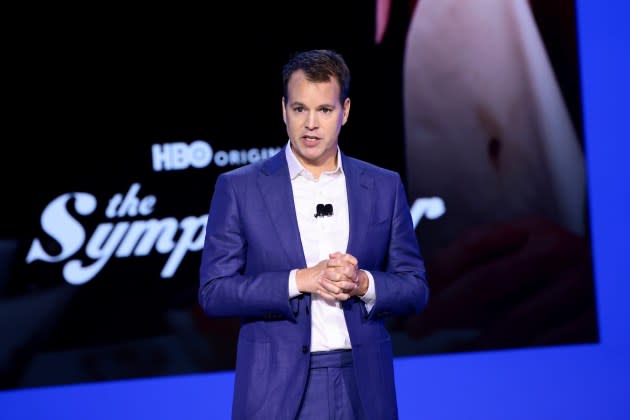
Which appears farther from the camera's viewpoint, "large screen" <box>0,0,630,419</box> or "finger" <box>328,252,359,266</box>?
"large screen" <box>0,0,630,419</box>

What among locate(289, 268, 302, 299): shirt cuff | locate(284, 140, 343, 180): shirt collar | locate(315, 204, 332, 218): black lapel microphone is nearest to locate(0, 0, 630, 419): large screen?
locate(284, 140, 343, 180): shirt collar

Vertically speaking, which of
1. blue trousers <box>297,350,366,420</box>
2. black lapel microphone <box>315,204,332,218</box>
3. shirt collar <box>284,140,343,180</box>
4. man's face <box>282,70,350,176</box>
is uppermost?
man's face <box>282,70,350,176</box>

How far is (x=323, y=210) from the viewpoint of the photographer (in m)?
2.07

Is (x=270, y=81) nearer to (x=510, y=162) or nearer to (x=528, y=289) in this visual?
(x=510, y=162)

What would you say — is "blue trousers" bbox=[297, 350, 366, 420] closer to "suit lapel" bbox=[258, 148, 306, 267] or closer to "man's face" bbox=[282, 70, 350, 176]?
"suit lapel" bbox=[258, 148, 306, 267]

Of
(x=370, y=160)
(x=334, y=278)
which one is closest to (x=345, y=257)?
(x=334, y=278)

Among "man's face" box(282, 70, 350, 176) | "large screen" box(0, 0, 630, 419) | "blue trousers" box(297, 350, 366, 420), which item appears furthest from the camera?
"large screen" box(0, 0, 630, 419)

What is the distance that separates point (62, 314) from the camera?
420 centimetres

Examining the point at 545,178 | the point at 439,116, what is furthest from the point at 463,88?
the point at 545,178

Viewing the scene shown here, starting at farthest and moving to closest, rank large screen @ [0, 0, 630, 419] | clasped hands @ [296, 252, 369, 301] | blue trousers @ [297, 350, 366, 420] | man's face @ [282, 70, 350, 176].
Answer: large screen @ [0, 0, 630, 419]
man's face @ [282, 70, 350, 176]
blue trousers @ [297, 350, 366, 420]
clasped hands @ [296, 252, 369, 301]

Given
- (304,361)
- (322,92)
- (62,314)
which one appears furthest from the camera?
(62,314)

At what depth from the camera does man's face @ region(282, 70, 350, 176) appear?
2098 mm

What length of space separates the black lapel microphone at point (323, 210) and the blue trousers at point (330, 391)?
1.08 ft

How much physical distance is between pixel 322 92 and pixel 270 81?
7.61ft
